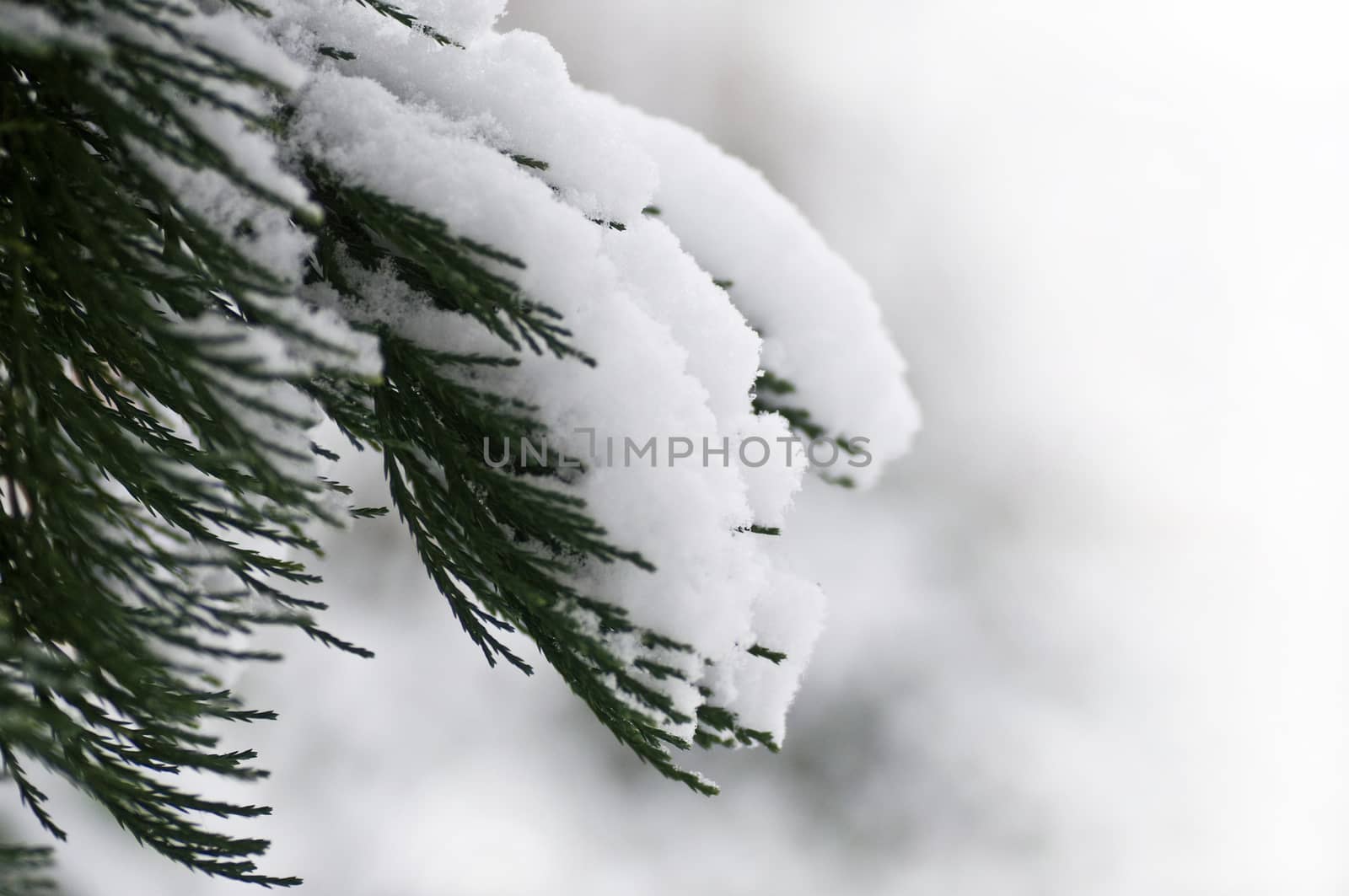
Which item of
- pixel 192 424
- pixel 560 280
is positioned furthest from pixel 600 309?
pixel 192 424

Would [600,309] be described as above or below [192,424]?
above

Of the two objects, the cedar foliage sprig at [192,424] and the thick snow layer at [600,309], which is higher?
the thick snow layer at [600,309]

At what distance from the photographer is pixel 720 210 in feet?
5.41

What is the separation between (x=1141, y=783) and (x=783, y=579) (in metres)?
6.86

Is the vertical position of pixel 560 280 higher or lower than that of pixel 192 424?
higher

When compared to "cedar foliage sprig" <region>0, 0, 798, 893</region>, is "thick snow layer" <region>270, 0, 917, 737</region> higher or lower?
higher

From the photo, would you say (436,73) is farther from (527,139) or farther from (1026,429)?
(1026,429)

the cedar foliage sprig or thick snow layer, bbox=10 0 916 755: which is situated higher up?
thick snow layer, bbox=10 0 916 755

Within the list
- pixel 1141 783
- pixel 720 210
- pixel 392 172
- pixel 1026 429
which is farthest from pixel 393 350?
pixel 1141 783

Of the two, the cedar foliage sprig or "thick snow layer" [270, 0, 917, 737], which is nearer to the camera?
the cedar foliage sprig

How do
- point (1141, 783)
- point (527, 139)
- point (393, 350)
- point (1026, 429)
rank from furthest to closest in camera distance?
1. point (1026, 429)
2. point (1141, 783)
3. point (527, 139)
4. point (393, 350)

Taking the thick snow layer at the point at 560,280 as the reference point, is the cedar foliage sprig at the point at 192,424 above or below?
below

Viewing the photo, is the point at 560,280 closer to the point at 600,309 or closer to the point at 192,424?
the point at 600,309

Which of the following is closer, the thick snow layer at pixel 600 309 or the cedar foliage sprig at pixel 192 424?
the cedar foliage sprig at pixel 192 424
